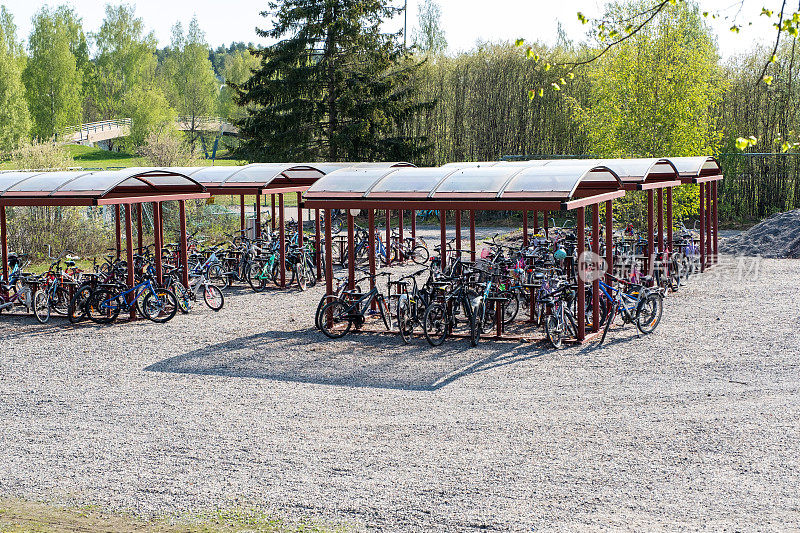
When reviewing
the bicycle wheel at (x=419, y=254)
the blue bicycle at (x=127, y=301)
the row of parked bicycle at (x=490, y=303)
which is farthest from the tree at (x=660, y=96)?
the blue bicycle at (x=127, y=301)

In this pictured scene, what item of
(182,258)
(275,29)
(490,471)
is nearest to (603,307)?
(490,471)

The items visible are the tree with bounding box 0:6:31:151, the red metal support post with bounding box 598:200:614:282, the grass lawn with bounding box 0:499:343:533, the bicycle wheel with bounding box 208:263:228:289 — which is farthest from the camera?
the tree with bounding box 0:6:31:151

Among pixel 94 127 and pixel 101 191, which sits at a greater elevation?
pixel 94 127

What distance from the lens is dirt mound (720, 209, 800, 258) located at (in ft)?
62.3

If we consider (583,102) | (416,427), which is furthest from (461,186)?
(583,102)

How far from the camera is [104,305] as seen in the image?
12.3 metres

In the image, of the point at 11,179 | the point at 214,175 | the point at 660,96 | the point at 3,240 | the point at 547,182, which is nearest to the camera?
the point at 547,182

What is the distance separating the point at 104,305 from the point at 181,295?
1204 millimetres

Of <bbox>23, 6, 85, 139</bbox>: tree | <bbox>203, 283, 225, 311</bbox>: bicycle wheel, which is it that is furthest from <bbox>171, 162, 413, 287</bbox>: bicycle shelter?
<bbox>23, 6, 85, 139</bbox>: tree

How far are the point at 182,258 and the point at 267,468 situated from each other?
883 cm

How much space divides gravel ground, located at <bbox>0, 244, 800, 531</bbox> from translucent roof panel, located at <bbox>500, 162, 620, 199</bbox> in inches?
70.6

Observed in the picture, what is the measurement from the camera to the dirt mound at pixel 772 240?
62.3ft

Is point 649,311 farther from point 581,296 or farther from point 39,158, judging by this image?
point 39,158

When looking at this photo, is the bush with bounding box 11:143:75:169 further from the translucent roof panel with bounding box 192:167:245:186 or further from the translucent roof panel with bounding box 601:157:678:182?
the translucent roof panel with bounding box 601:157:678:182
